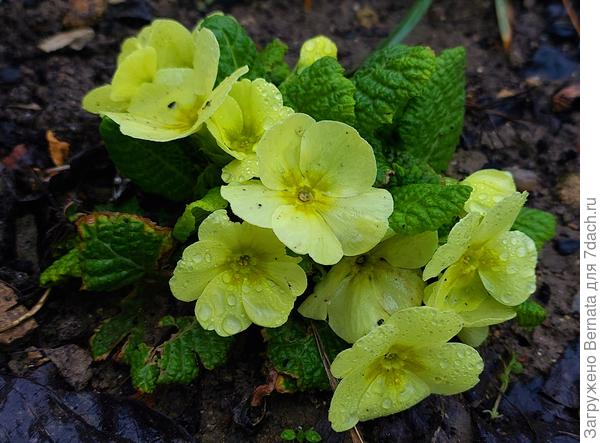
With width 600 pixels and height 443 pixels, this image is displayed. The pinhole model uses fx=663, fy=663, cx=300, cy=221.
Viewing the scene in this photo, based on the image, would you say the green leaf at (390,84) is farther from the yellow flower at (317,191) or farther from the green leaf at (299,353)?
the green leaf at (299,353)

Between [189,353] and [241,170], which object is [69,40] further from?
[189,353]

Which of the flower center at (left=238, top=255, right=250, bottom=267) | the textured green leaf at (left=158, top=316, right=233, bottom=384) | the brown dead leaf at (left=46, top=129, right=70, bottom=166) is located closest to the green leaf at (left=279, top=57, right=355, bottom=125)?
the flower center at (left=238, top=255, right=250, bottom=267)

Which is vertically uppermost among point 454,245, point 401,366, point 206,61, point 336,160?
point 206,61

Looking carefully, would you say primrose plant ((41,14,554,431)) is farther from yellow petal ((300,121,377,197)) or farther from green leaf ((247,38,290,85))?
green leaf ((247,38,290,85))

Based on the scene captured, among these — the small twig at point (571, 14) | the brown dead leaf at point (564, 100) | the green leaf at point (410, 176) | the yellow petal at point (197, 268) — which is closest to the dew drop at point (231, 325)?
the yellow petal at point (197, 268)

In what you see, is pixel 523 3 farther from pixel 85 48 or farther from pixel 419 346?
pixel 419 346

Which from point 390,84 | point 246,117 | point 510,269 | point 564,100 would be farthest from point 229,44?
point 564,100
